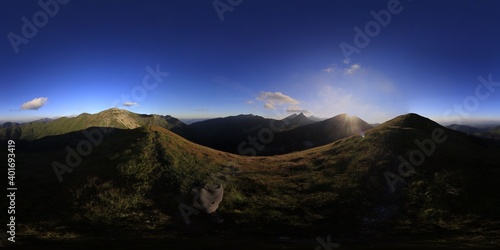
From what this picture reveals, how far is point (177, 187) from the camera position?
124ft

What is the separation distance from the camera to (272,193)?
38.8m

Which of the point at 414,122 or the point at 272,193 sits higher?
the point at 414,122

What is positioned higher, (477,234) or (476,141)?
(476,141)

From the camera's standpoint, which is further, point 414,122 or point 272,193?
point 414,122

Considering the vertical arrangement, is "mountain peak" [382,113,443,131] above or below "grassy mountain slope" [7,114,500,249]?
above

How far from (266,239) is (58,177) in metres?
32.2

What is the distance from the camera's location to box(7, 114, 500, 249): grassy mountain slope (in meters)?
27.1

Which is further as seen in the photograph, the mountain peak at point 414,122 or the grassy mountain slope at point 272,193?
the mountain peak at point 414,122

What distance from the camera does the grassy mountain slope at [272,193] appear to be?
27078 millimetres

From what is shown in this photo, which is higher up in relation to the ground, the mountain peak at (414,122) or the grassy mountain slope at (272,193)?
the mountain peak at (414,122)

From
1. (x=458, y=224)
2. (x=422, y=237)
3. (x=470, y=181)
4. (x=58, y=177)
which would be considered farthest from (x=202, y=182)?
(x=470, y=181)

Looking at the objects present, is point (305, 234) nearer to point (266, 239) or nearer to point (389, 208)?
point (266, 239)

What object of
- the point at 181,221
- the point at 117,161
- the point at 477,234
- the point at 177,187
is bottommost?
the point at 477,234

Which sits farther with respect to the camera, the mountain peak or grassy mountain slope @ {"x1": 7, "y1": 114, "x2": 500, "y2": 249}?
the mountain peak
